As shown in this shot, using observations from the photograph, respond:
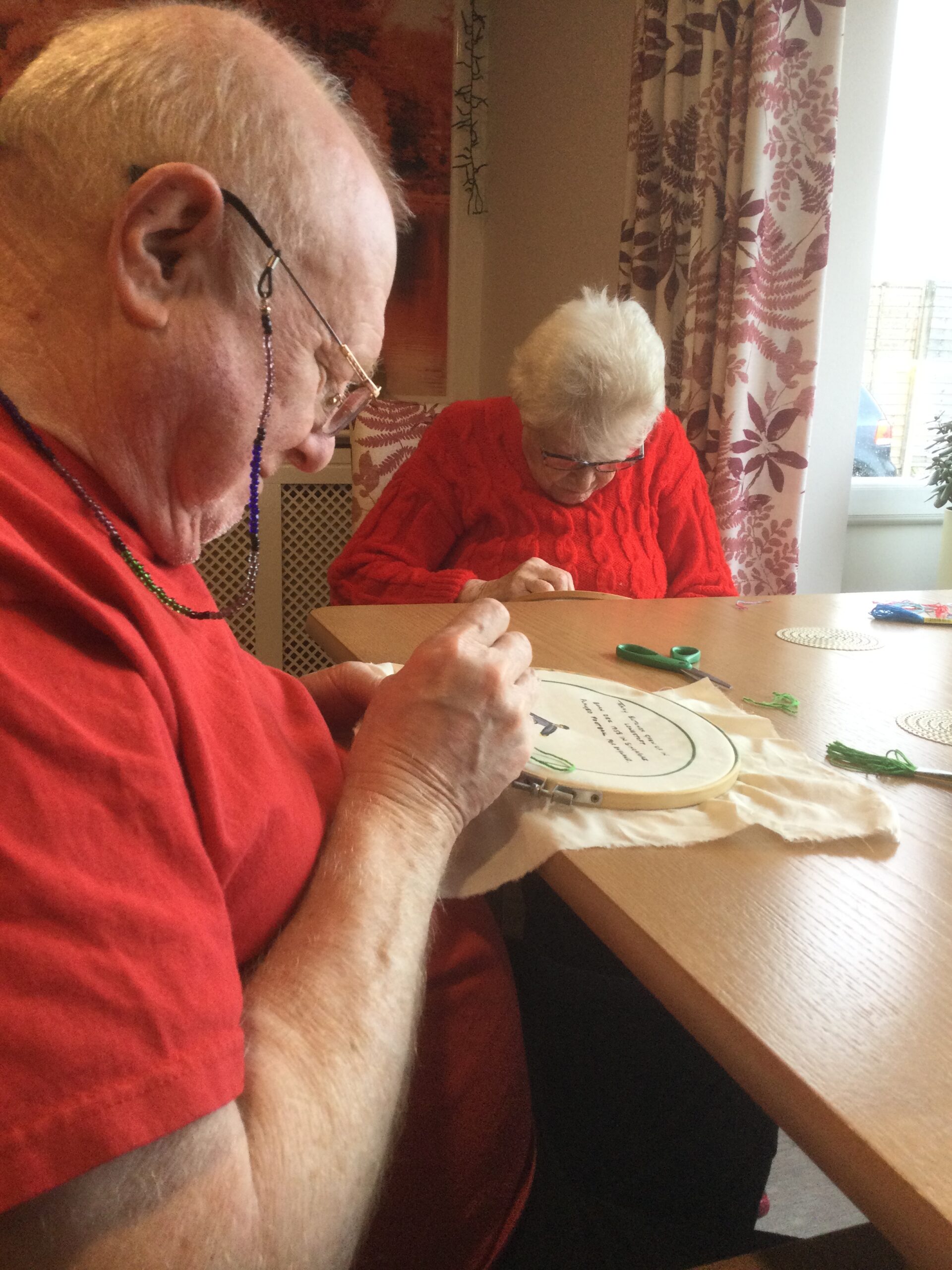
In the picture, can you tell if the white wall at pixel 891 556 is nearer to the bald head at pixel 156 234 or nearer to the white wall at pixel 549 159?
the white wall at pixel 549 159

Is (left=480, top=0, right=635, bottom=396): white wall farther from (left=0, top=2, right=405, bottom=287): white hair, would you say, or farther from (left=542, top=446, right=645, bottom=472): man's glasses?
(left=0, top=2, right=405, bottom=287): white hair

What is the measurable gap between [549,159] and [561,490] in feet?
5.95

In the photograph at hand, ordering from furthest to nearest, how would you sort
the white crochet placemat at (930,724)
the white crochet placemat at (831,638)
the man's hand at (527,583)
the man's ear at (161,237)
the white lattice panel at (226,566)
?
the white lattice panel at (226,566), the man's hand at (527,583), the white crochet placemat at (831,638), the white crochet placemat at (930,724), the man's ear at (161,237)

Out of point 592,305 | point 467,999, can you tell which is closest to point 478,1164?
point 467,999

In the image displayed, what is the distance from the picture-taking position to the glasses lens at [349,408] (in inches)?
31.0

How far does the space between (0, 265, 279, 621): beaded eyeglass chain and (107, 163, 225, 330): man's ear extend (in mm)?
48

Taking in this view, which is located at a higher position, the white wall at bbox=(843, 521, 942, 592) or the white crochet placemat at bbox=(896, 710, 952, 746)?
the white crochet placemat at bbox=(896, 710, 952, 746)

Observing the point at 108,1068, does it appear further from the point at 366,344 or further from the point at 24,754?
the point at 366,344

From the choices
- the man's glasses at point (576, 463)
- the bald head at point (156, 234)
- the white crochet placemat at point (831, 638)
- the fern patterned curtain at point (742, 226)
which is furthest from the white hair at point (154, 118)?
the fern patterned curtain at point (742, 226)

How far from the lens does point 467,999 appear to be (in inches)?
31.1

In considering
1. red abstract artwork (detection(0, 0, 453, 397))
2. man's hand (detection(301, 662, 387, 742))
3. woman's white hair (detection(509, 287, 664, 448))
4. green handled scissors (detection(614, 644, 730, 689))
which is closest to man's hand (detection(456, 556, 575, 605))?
woman's white hair (detection(509, 287, 664, 448))

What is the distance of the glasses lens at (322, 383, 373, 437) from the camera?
2.59ft

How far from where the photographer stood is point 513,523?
1910 millimetres

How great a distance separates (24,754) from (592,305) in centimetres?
167
